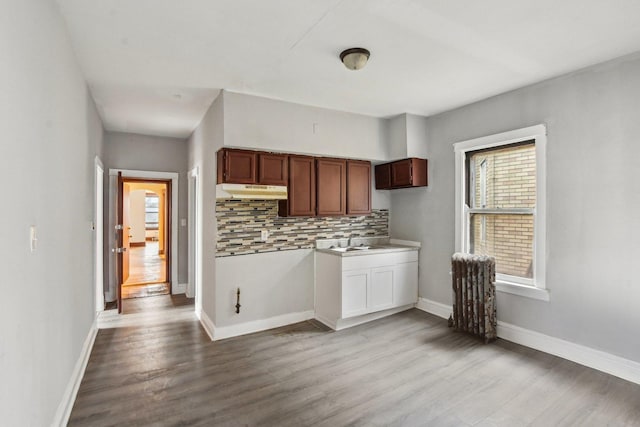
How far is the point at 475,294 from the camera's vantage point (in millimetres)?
3697

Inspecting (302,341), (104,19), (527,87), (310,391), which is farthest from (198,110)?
(527,87)

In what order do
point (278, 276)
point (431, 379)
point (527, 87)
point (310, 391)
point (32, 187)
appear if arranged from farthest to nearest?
point (278, 276) → point (527, 87) → point (431, 379) → point (310, 391) → point (32, 187)

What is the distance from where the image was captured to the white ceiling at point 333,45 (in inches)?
85.2

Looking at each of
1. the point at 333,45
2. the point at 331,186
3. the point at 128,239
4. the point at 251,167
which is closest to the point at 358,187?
the point at 331,186

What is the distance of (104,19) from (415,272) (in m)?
4.28

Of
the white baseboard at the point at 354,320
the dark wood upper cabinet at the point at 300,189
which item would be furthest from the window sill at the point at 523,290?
the dark wood upper cabinet at the point at 300,189

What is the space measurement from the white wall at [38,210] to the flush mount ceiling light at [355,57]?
195 centimetres

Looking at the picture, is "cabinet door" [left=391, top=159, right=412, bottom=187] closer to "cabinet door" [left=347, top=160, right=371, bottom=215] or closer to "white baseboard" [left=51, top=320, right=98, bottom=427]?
"cabinet door" [left=347, top=160, right=371, bottom=215]

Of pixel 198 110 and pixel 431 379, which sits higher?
pixel 198 110

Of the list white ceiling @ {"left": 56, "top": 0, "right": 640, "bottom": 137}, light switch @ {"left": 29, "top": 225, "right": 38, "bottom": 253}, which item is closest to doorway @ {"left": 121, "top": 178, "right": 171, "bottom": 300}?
white ceiling @ {"left": 56, "top": 0, "right": 640, "bottom": 137}

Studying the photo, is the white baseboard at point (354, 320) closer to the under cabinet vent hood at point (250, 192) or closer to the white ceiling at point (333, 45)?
the under cabinet vent hood at point (250, 192)

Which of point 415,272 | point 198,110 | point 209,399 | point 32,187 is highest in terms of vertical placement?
point 198,110

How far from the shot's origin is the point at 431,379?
284 centimetres

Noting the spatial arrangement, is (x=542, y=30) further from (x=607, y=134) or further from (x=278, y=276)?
(x=278, y=276)
